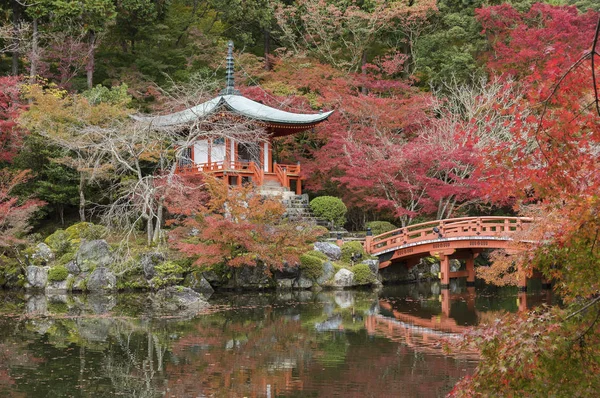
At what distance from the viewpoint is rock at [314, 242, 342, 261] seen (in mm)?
21250

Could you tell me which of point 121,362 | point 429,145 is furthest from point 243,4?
point 121,362

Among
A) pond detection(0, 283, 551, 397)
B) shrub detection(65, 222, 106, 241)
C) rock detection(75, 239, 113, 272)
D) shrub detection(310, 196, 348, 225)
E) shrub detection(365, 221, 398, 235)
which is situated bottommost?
pond detection(0, 283, 551, 397)

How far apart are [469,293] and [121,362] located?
11608mm

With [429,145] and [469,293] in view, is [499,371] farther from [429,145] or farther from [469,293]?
[429,145]

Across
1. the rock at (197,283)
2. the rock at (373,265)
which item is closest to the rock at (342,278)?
the rock at (373,265)

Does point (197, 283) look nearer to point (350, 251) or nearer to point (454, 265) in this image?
point (350, 251)

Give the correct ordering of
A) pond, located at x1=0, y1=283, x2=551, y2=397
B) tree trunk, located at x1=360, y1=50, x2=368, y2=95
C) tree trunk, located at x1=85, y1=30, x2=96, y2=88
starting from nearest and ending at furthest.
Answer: pond, located at x1=0, y1=283, x2=551, y2=397
tree trunk, located at x1=85, y1=30, x2=96, y2=88
tree trunk, located at x1=360, y1=50, x2=368, y2=95

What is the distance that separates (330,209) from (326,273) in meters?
3.54

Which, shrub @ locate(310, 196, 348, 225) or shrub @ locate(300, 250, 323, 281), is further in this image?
shrub @ locate(310, 196, 348, 225)

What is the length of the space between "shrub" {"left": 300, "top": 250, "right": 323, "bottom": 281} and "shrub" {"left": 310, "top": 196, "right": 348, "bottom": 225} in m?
3.44

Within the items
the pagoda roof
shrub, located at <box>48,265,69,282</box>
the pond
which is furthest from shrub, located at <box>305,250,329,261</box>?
shrub, located at <box>48,265,69,282</box>

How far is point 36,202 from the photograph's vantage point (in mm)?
22125

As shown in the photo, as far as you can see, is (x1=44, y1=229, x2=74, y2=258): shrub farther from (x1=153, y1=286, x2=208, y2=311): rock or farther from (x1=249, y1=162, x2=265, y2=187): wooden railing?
(x1=249, y1=162, x2=265, y2=187): wooden railing

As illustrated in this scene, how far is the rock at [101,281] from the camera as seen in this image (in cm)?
1939
